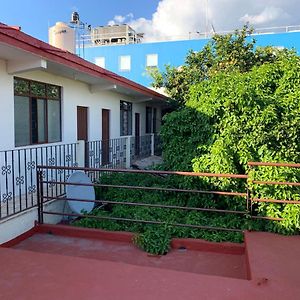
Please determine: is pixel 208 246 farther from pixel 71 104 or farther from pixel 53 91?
pixel 71 104

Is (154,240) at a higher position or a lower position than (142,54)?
lower

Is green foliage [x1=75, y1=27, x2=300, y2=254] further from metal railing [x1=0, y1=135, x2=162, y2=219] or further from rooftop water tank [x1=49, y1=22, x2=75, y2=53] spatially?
rooftop water tank [x1=49, y1=22, x2=75, y2=53]

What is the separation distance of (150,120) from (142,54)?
13.6 metres

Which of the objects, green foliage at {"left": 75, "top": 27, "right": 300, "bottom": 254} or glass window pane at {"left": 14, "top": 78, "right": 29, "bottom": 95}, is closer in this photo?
green foliage at {"left": 75, "top": 27, "right": 300, "bottom": 254}

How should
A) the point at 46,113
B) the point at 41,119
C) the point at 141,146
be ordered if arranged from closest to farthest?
the point at 41,119 < the point at 46,113 < the point at 141,146

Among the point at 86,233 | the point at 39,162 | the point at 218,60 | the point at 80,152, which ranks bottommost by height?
the point at 86,233

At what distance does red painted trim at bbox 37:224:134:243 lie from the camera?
488 centimetres

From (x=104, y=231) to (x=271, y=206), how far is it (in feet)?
8.03

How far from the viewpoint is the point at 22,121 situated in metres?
6.62

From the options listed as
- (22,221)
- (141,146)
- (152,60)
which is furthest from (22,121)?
(152,60)

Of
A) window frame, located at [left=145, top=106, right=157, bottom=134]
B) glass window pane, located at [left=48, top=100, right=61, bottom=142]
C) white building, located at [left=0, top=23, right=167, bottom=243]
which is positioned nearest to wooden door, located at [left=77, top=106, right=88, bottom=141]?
white building, located at [left=0, top=23, right=167, bottom=243]

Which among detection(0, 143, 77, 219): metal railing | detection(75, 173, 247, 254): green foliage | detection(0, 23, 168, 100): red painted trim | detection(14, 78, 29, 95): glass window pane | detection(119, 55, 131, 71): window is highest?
detection(119, 55, 131, 71): window

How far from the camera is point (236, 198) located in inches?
214

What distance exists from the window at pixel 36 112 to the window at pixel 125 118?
492 cm
